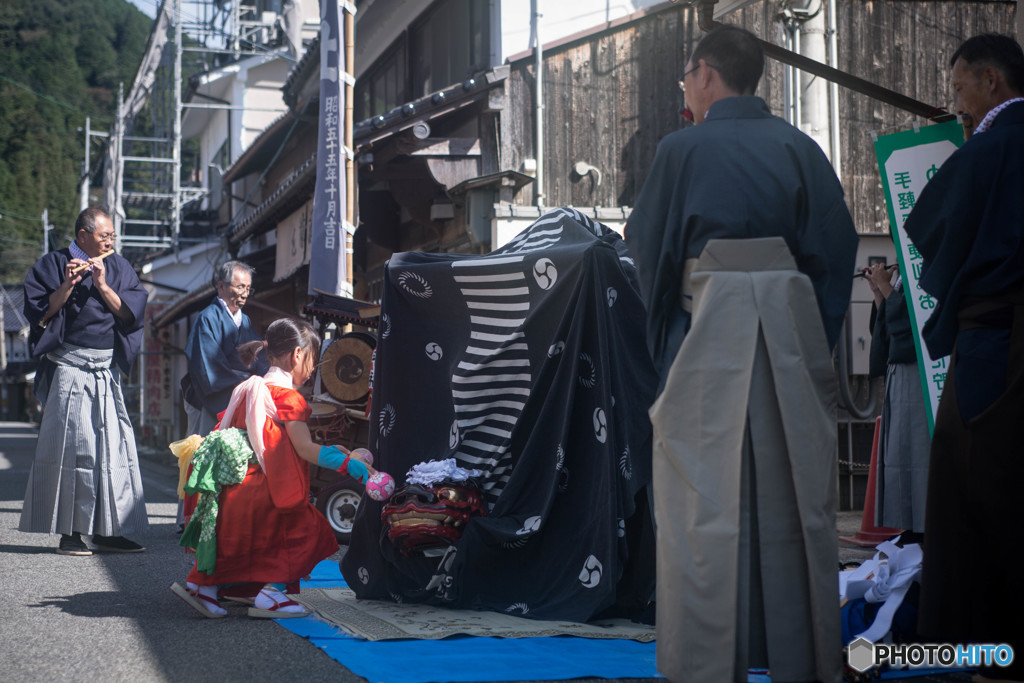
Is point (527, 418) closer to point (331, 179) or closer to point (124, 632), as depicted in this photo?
point (124, 632)

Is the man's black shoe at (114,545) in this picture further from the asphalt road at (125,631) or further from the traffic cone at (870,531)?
the traffic cone at (870,531)

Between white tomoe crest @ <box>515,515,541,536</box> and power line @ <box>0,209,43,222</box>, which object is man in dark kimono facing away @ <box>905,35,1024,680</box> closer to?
white tomoe crest @ <box>515,515,541,536</box>

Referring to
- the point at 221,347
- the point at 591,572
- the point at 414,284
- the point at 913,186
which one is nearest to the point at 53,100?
the point at 221,347

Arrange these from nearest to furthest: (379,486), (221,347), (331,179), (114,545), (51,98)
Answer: (379,486)
(114,545)
(221,347)
(331,179)
(51,98)

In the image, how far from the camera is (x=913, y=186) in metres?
4.37

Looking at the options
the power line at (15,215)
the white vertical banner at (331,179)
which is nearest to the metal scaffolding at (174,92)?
the white vertical banner at (331,179)

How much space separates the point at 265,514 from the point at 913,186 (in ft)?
10.8

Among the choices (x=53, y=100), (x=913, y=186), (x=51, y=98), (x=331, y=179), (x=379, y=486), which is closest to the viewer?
(x=379, y=486)

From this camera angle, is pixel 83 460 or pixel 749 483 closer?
pixel 749 483

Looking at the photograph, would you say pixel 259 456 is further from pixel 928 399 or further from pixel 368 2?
pixel 368 2

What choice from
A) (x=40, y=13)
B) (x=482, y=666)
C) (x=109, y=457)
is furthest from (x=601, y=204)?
(x=40, y=13)

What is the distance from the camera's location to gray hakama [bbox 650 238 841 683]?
2678 millimetres

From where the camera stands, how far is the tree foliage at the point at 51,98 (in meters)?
51.5

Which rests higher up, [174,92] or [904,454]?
[174,92]
